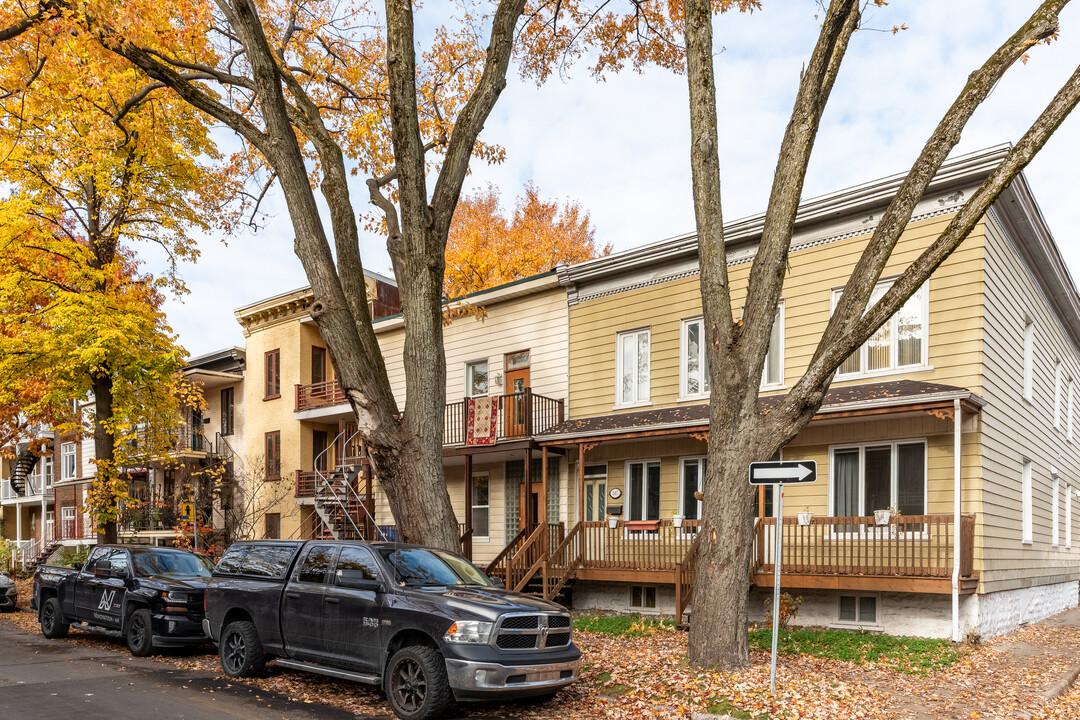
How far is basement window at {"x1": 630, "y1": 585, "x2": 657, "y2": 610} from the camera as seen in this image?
59.4ft

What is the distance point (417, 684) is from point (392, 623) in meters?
0.76

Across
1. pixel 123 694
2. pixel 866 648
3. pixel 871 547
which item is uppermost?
pixel 871 547

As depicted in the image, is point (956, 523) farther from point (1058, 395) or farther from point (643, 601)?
point (1058, 395)

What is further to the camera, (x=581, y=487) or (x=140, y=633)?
(x=581, y=487)

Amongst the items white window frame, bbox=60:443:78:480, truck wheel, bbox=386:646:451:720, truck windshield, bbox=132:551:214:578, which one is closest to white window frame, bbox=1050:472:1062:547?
truck wheel, bbox=386:646:451:720

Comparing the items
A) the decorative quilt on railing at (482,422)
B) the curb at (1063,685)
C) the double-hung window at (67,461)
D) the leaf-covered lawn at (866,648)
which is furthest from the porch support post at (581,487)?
the double-hung window at (67,461)

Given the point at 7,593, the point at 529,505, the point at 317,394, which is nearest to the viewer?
the point at 529,505

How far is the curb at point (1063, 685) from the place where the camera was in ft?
33.6

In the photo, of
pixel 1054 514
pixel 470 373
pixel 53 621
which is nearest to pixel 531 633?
pixel 53 621

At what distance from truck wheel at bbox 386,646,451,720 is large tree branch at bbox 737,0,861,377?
5.06m

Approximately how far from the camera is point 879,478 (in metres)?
15.5

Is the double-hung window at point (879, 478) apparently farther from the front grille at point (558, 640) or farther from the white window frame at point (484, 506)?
the white window frame at point (484, 506)

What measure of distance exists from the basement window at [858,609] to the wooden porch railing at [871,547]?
871 mm

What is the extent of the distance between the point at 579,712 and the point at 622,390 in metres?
11.3
